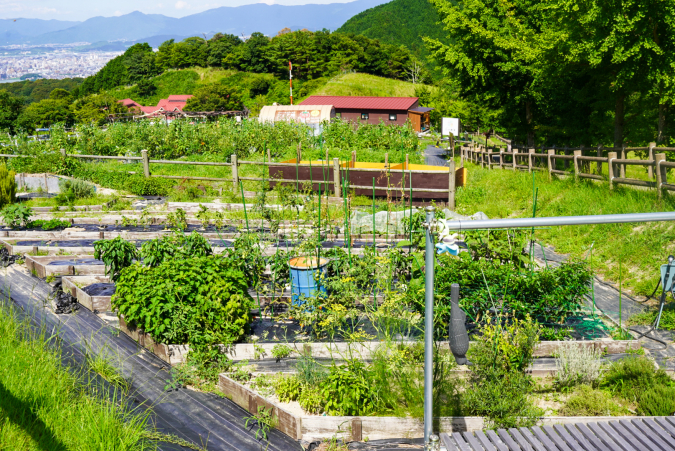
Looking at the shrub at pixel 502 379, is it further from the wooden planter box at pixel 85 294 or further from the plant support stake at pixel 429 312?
the wooden planter box at pixel 85 294

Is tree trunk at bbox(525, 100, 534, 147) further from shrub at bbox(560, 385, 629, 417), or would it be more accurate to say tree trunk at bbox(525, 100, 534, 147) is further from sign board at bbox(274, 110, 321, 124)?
sign board at bbox(274, 110, 321, 124)

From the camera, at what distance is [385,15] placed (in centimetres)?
14162

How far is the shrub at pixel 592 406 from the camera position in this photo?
4719mm

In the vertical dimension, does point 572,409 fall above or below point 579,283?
below

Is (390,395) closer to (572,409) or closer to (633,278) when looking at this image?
(572,409)

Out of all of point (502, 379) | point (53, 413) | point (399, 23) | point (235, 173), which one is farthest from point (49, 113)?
point (502, 379)

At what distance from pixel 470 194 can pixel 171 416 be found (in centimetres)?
1156

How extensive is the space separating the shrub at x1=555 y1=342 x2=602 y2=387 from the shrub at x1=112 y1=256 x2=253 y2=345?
3.50 m

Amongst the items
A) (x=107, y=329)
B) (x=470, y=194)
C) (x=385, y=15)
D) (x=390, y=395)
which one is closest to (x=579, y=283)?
(x=390, y=395)

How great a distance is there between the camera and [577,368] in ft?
17.1

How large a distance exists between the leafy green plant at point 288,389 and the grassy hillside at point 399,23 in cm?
12181

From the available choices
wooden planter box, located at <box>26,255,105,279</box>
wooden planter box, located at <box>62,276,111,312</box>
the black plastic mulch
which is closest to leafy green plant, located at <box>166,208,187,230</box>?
wooden planter box, located at <box>26,255,105,279</box>

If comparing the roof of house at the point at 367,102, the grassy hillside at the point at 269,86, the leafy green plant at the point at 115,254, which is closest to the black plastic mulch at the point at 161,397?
the leafy green plant at the point at 115,254

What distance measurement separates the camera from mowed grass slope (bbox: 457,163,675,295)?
839 centimetres
